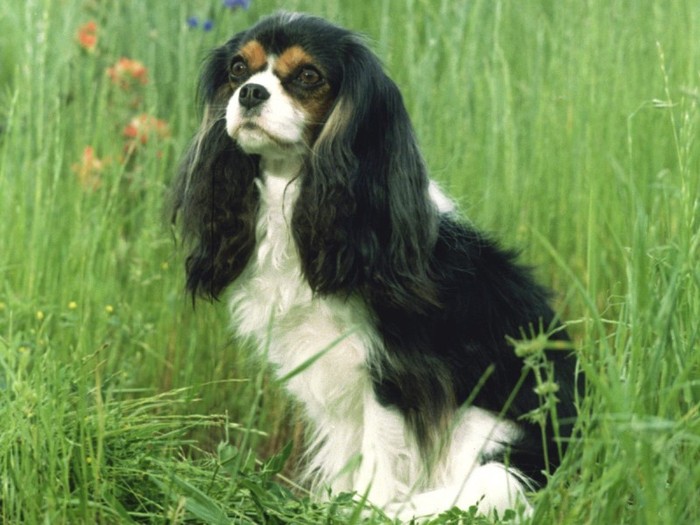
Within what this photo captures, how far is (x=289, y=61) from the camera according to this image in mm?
3199

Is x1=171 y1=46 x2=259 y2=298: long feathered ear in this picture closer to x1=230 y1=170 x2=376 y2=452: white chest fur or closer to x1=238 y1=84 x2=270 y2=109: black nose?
x1=230 y1=170 x2=376 y2=452: white chest fur

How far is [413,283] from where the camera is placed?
3252 mm

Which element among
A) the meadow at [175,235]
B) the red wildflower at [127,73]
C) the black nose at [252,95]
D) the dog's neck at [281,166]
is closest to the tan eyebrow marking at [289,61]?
the black nose at [252,95]

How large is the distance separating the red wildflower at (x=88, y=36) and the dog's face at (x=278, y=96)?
75.0 inches

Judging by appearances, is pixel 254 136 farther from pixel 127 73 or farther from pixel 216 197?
pixel 127 73

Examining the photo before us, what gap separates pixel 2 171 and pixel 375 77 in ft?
5.11

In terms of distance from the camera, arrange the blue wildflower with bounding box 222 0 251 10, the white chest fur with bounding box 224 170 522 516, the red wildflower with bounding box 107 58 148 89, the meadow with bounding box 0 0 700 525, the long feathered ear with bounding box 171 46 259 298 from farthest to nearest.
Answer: the red wildflower with bounding box 107 58 148 89, the blue wildflower with bounding box 222 0 251 10, the long feathered ear with bounding box 171 46 259 298, the white chest fur with bounding box 224 170 522 516, the meadow with bounding box 0 0 700 525

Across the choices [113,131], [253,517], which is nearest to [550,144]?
[113,131]

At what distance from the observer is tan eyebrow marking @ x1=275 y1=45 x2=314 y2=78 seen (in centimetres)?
320

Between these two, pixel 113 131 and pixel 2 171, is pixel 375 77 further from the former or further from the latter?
pixel 113 131

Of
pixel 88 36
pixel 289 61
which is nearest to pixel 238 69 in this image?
pixel 289 61

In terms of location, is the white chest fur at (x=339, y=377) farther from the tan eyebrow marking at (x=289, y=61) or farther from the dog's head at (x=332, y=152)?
the tan eyebrow marking at (x=289, y=61)

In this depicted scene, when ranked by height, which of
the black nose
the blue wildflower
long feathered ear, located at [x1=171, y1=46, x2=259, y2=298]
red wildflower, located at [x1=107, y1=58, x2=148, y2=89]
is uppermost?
the blue wildflower

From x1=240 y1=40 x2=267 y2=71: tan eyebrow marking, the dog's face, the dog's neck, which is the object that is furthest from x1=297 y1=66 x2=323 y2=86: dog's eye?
the dog's neck
